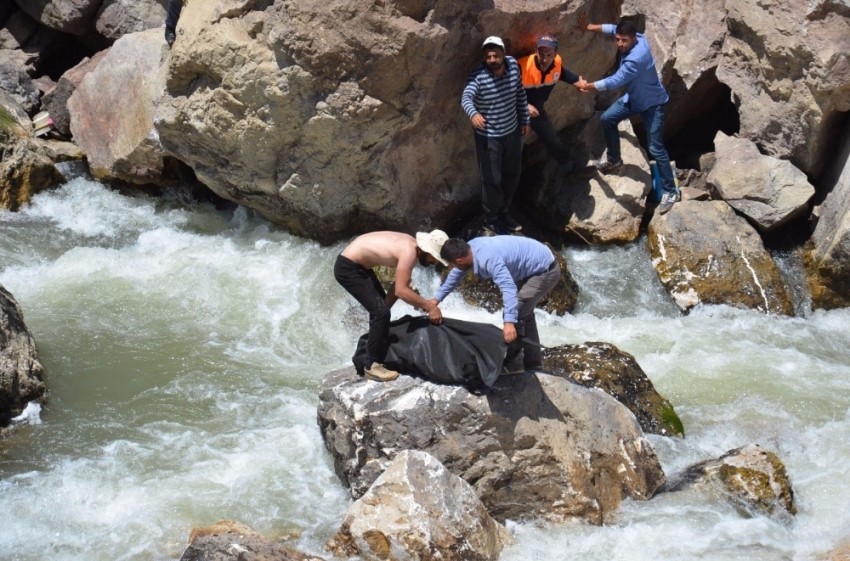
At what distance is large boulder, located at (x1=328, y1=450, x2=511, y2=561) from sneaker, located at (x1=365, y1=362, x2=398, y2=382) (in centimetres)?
59

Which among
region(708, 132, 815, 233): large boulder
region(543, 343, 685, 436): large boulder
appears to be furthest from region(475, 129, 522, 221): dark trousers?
region(708, 132, 815, 233): large boulder

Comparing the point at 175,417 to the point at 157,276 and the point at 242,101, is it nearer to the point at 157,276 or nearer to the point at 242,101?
the point at 157,276

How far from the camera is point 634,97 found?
10.5 metres

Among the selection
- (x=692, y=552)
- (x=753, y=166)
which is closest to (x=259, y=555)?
(x=692, y=552)

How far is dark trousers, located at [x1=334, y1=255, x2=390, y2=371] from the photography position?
684 centimetres

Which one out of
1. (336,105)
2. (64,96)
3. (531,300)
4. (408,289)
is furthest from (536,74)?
(64,96)

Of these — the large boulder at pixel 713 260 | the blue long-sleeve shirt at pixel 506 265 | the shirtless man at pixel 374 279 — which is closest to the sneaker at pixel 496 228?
the large boulder at pixel 713 260

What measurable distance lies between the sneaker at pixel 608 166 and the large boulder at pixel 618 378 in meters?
3.02

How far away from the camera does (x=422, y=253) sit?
6734mm

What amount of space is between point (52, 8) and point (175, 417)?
8.04m

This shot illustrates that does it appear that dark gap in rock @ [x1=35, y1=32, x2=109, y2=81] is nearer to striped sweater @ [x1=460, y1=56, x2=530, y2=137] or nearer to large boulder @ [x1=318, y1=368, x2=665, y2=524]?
striped sweater @ [x1=460, y1=56, x2=530, y2=137]

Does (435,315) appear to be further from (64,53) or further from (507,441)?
(64,53)

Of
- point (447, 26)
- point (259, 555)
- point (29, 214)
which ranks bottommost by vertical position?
point (29, 214)

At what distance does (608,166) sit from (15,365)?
6287 mm
